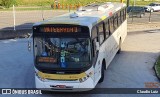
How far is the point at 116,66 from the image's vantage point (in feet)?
55.6

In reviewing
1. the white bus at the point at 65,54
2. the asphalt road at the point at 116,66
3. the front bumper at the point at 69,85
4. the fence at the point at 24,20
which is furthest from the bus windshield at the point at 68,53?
the fence at the point at 24,20

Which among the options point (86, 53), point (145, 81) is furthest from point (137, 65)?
point (86, 53)

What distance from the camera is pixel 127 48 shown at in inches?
863

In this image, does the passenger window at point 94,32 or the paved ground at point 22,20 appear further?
the paved ground at point 22,20

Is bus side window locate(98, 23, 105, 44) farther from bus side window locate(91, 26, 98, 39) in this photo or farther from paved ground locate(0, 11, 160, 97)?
paved ground locate(0, 11, 160, 97)

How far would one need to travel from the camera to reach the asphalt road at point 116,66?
46.0 ft

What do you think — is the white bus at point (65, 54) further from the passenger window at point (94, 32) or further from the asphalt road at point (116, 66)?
the asphalt road at point (116, 66)

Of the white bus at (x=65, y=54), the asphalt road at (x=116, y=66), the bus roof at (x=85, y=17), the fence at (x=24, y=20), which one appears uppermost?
the bus roof at (x=85, y=17)

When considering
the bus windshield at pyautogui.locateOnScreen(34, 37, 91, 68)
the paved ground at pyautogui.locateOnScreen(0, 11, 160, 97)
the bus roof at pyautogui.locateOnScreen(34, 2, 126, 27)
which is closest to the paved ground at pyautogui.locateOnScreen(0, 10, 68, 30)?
the paved ground at pyautogui.locateOnScreen(0, 11, 160, 97)

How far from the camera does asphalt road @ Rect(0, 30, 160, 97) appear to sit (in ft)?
46.0

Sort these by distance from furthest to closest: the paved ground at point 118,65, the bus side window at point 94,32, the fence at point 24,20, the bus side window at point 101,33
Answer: the fence at point 24,20, the paved ground at point 118,65, the bus side window at point 101,33, the bus side window at point 94,32

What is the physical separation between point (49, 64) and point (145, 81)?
4.76 metres

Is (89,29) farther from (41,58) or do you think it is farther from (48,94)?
(48,94)

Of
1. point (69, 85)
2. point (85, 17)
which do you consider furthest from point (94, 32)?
point (69, 85)
